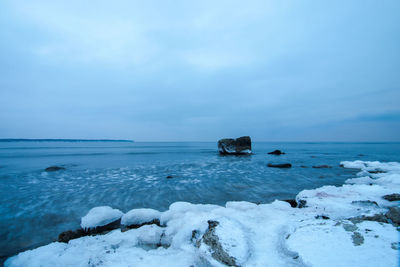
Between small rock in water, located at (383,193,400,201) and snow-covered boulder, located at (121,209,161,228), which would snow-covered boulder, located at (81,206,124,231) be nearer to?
snow-covered boulder, located at (121,209,161,228)

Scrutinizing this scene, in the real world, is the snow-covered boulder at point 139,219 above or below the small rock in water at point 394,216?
below

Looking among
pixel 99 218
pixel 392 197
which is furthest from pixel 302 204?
pixel 99 218

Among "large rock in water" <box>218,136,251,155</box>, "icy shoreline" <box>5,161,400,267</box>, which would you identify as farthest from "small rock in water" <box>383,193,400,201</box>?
"large rock in water" <box>218,136,251,155</box>

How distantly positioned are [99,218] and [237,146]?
118ft

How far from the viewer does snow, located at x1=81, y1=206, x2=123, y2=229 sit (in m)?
A: 5.16

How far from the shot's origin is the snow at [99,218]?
5.16m

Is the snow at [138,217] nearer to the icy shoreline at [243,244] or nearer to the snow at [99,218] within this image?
the snow at [99,218]

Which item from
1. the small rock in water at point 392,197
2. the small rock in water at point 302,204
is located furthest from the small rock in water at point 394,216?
the small rock in water at point 392,197

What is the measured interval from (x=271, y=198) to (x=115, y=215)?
23.9ft

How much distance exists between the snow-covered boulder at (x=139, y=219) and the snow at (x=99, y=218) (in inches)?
15.7

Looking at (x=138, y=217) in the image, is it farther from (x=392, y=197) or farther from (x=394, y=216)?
(x=392, y=197)

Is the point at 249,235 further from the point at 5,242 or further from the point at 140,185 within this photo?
the point at 140,185

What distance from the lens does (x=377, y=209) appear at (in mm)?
5199

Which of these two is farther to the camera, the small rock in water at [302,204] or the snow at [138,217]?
the small rock in water at [302,204]
